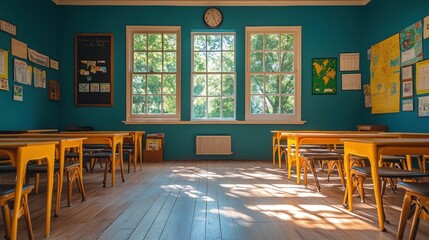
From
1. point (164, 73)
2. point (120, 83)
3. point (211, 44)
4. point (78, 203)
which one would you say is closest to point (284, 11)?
point (211, 44)

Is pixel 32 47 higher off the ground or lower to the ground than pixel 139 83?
higher

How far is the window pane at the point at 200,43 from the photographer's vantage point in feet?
23.4

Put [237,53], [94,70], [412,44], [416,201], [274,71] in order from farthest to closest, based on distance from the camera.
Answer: [274,71] → [237,53] → [94,70] → [412,44] → [416,201]

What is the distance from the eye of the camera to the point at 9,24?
5199 mm

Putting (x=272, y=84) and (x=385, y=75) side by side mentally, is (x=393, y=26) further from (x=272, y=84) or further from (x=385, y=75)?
(x=272, y=84)

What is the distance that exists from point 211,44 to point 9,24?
3888 millimetres

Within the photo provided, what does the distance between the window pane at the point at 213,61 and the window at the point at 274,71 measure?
0.71m

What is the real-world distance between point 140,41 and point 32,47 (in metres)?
2.18

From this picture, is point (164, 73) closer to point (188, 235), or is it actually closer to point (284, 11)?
point (284, 11)

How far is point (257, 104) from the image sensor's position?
7105 millimetres

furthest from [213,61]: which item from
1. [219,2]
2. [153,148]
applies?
[153,148]

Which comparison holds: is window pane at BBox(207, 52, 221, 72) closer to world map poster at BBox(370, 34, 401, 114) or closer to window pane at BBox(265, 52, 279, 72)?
window pane at BBox(265, 52, 279, 72)

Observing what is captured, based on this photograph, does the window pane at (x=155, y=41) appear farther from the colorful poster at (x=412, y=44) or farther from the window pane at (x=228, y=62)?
the colorful poster at (x=412, y=44)

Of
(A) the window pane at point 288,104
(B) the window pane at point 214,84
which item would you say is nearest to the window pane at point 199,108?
(B) the window pane at point 214,84
